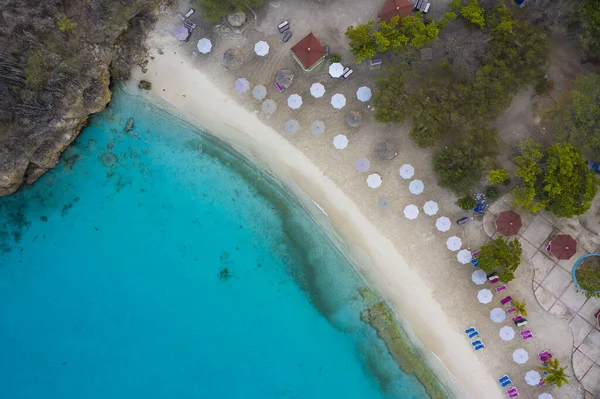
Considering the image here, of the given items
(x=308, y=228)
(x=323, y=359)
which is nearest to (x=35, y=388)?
(x=323, y=359)

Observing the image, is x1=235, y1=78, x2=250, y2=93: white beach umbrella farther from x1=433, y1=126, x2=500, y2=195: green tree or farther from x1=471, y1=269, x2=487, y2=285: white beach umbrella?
x1=471, y1=269, x2=487, y2=285: white beach umbrella

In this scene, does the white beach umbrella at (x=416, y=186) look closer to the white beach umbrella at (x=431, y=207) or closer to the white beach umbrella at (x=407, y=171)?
the white beach umbrella at (x=407, y=171)

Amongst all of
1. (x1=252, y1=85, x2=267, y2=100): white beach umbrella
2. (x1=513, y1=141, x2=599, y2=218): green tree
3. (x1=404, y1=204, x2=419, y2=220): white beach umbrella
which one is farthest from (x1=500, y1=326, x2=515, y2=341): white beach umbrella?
(x1=252, y1=85, x2=267, y2=100): white beach umbrella

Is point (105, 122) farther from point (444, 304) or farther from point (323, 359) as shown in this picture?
point (444, 304)

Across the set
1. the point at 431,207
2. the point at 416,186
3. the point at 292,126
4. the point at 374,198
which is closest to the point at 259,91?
the point at 292,126

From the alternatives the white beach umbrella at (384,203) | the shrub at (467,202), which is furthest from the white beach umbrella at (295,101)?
the shrub at (467,202)

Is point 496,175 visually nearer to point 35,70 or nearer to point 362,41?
point 362,41
